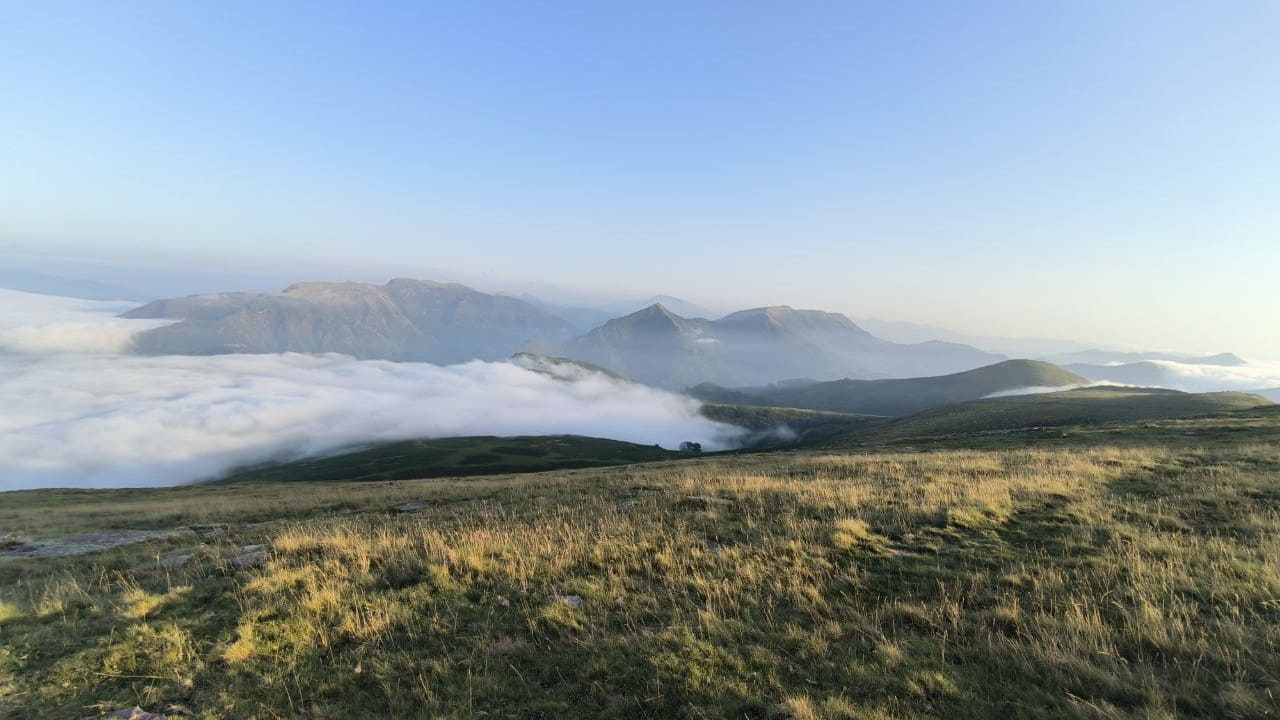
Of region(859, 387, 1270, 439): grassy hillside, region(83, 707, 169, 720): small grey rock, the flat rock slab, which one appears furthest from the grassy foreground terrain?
region(859, 387, 1270, 439): grassy hillside

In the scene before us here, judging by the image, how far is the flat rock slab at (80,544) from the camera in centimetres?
1572

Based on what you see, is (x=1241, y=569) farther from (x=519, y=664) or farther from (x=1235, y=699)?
(x=519, y=664)

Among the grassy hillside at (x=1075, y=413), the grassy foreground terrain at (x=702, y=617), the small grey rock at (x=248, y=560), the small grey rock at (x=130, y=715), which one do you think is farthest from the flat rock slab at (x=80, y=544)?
the grassy hillside at (x=1075, y=413)

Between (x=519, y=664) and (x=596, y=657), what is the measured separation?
3.50ft

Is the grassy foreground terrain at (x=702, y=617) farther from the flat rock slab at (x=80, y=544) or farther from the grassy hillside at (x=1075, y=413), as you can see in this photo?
the grassy hillside at (x=1075, y=413)

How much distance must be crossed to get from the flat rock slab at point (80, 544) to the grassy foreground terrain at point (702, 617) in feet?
6.90

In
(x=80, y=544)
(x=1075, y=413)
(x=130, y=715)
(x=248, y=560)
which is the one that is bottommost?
(x=1075, y=413)

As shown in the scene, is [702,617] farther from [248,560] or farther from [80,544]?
[80,544]

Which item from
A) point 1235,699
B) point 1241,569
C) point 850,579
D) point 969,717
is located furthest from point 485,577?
point 1241,569

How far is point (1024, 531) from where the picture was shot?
11.7 metres

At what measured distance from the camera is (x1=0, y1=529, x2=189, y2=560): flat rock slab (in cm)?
1572

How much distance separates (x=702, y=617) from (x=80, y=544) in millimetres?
22646

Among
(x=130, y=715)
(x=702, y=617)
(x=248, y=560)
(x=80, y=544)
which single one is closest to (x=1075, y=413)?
(x=702, y=617)

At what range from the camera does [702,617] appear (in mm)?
7578
